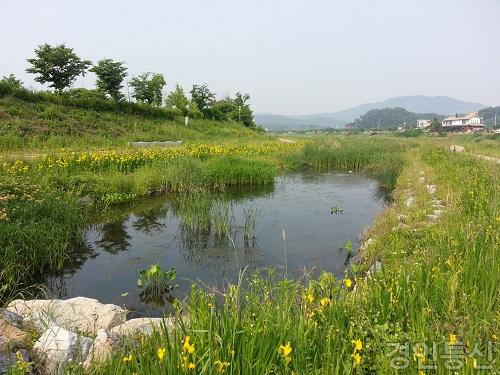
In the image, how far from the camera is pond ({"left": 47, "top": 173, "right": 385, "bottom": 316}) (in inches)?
237

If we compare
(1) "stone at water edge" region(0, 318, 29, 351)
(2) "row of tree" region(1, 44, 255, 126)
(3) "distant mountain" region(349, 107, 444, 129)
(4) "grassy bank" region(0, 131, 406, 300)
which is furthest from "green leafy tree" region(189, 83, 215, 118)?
(3) "distant mountain" region(349, 107, 444, 129)

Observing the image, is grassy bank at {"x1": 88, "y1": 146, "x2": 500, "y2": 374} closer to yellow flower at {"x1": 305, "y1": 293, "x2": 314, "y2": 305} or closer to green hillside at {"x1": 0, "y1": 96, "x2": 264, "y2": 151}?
yellow flower at {"x1": 305, "y1": 293, "x2": 314, "y2": 305}

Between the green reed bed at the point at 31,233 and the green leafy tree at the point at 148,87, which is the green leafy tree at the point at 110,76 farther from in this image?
the green reed bed at the point at 31,233

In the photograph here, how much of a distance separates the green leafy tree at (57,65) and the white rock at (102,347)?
2753 centimetres

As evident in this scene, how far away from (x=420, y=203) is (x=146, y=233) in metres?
6.53

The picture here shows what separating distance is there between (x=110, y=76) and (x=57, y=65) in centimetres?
417

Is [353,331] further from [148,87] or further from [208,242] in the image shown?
[148,87]

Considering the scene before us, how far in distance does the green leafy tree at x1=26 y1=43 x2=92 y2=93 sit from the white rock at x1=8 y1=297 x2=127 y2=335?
85.8ft

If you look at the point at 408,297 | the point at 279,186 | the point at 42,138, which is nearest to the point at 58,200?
the point at 408,297

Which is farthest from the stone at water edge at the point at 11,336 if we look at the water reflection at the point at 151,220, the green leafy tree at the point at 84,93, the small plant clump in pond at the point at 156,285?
the green leafy tree at the point at 84,93

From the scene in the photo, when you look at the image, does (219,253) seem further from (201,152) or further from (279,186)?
(201,152)

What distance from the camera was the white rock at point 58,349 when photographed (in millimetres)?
2836

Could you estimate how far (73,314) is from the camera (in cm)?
414

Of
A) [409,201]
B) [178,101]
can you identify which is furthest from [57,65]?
[409,201]
